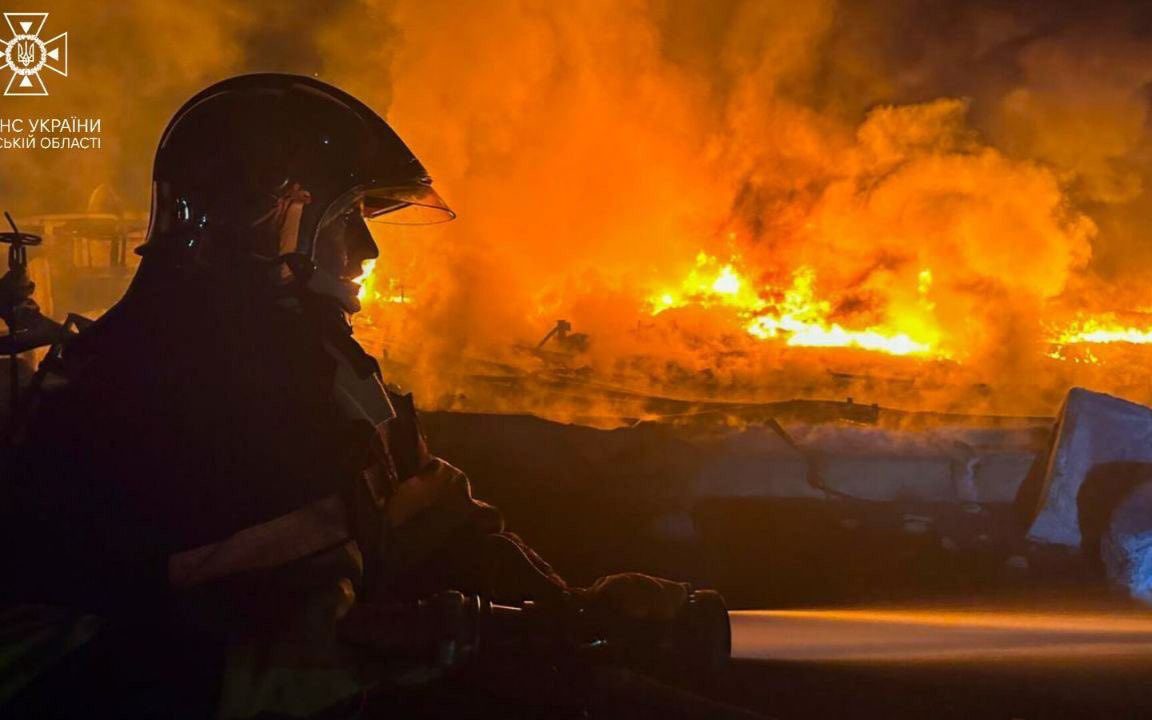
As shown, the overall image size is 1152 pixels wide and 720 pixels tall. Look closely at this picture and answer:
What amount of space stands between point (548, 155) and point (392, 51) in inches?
131

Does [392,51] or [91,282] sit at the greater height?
[392,51]

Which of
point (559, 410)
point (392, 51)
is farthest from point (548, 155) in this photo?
point (559, 410)

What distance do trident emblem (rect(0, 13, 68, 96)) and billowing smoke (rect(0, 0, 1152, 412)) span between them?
0.31 meters

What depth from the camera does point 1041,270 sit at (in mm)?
11805

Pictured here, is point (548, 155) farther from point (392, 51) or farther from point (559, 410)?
point (559, 410)

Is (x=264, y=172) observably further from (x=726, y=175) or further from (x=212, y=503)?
(x=726, y=175)

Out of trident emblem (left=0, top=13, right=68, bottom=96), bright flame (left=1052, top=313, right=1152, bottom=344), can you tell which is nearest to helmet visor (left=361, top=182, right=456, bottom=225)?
bright flame (left=1052, top=313, right=1152, bottom=344)

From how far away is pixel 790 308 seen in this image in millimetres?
12406

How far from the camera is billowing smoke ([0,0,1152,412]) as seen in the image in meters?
12.0

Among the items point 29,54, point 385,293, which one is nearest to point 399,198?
point 385,293

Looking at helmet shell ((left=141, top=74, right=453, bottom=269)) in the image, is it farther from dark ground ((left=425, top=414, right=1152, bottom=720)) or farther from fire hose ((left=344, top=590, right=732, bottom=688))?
dark ground ((left=425, top=414, right=1152, bottom=720))

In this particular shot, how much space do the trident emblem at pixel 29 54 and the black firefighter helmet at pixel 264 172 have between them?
46.4 ft

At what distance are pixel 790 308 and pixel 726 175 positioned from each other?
93.8 inches

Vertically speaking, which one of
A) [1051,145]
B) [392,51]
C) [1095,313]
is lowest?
[1095,313]
